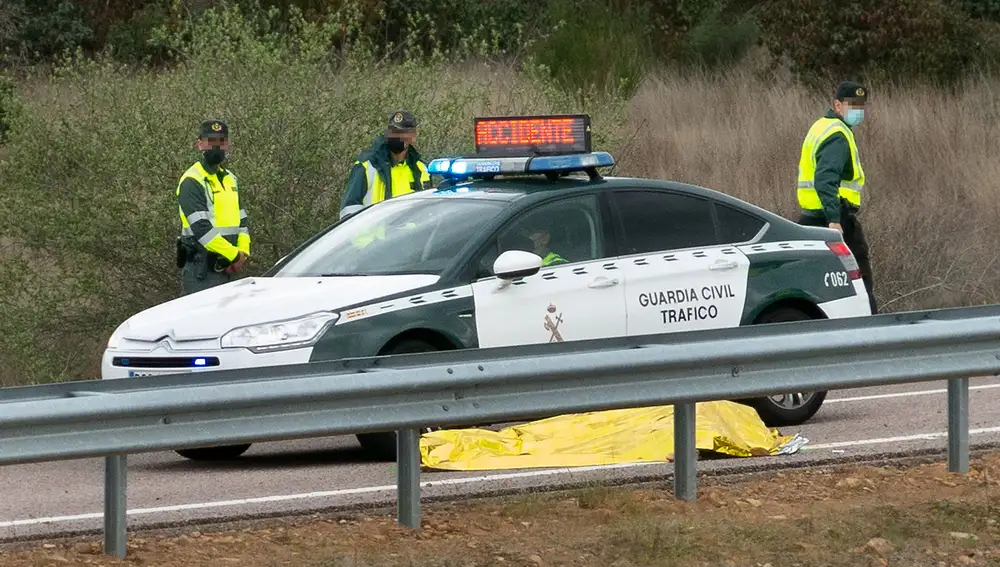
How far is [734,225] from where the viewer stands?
10602mm

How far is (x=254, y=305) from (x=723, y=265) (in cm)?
275

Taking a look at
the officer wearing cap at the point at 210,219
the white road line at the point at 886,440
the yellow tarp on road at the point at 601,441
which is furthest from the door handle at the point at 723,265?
A: the officer wearing cap at the point at 210,219

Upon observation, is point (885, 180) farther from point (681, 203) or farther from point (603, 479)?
point (603, 479)

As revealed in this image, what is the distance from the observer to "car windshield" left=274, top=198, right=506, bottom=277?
9.83 m

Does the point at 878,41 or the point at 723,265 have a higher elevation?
the point at 878,41

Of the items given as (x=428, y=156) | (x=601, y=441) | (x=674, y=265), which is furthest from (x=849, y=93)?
(x=601, y=441)

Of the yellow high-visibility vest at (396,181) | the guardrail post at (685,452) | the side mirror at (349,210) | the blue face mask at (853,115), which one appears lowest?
the guardrail post at (685,452)

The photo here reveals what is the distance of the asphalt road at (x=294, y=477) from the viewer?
7.78 meters

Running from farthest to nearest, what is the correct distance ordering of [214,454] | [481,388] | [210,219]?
[210,219]
[214,454]
[481,388]

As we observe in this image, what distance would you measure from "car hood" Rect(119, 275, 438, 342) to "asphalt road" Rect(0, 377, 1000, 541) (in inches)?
28.2

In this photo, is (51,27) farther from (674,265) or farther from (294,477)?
(294,477)

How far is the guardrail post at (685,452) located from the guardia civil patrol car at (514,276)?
2089 mm

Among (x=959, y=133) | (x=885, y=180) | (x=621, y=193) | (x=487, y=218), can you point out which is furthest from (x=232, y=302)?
(x=959, y=133)

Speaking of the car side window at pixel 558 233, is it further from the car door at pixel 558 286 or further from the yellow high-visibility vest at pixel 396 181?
the yellow high-visibility vest at pixel 396 181
